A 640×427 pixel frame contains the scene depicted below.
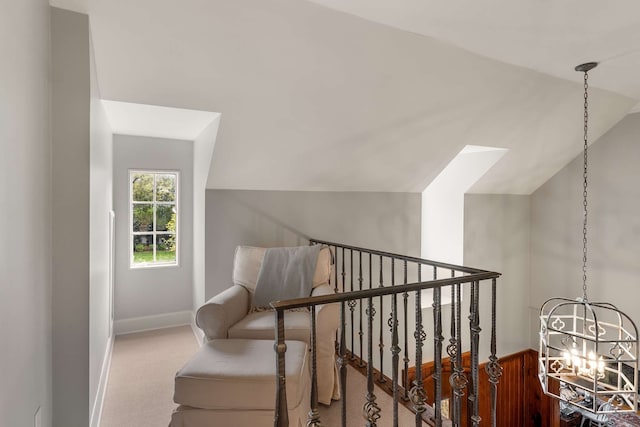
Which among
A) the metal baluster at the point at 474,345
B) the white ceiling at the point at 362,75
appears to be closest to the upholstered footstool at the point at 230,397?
the metal baluster at the point at 474,345

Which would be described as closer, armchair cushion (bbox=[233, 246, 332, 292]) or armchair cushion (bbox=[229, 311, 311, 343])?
armchair cushion (bbox=[229, 311, 311, 343])

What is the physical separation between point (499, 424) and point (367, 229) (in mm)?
3537

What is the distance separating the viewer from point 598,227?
4.51m

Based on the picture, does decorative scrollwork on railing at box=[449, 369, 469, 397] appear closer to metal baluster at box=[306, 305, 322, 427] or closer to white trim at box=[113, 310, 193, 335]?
metal baluster at box=[306, 305, 322, 427]

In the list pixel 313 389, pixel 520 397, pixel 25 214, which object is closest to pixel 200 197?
pixel 25 214

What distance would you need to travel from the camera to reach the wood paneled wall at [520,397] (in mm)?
4914

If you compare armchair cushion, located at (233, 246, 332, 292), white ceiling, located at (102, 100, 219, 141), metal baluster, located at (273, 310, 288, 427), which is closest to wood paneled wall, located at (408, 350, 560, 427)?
armchair cushion, located at (233, 246, 332, 292)

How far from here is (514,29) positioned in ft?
7.39

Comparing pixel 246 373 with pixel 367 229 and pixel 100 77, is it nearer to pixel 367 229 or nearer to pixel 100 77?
pixel 100 77

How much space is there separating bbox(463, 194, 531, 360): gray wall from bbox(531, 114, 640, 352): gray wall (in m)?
0.18

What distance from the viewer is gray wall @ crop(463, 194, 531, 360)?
4.80 metres

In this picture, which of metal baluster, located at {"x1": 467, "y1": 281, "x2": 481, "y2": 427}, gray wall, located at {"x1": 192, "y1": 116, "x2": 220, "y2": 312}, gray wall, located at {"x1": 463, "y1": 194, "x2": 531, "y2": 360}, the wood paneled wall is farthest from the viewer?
the wood paneled wall

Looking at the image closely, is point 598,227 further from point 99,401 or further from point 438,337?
point 99,401

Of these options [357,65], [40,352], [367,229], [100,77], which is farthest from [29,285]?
[367,229]
